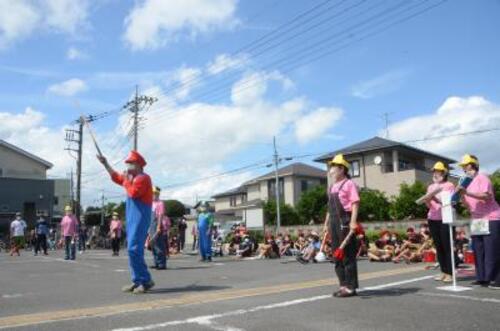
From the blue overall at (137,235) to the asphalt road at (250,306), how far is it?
38cm

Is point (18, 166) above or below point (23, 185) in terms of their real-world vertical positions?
above

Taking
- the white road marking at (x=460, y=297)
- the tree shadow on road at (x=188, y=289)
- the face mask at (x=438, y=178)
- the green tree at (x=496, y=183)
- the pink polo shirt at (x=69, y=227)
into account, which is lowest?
the white road marking at (x=460, y=297)

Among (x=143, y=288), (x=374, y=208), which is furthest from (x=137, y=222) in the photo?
(x=374, y=208)

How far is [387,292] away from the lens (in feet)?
25.8

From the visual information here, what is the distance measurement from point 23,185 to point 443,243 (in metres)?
46.2

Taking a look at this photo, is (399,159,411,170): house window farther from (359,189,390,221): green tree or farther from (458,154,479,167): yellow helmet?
(458,154,479,167): yellow helmet

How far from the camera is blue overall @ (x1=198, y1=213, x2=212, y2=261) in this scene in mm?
17391

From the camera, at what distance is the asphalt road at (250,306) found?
5664 mm

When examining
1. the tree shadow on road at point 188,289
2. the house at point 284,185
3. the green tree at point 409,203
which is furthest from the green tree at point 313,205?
the tree shadow on road at point 188,289

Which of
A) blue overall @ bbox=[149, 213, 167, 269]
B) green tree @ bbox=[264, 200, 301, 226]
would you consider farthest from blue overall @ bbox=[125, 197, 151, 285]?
green tree @ bbox=[264, 200, 301, 226]

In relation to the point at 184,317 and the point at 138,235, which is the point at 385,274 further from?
the point at 184,317

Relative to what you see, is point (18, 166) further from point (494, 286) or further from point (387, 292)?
point (494, 286)

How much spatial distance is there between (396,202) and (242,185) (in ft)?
126

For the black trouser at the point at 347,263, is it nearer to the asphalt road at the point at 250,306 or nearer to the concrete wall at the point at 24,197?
the asphalt road at the point at 250,306
